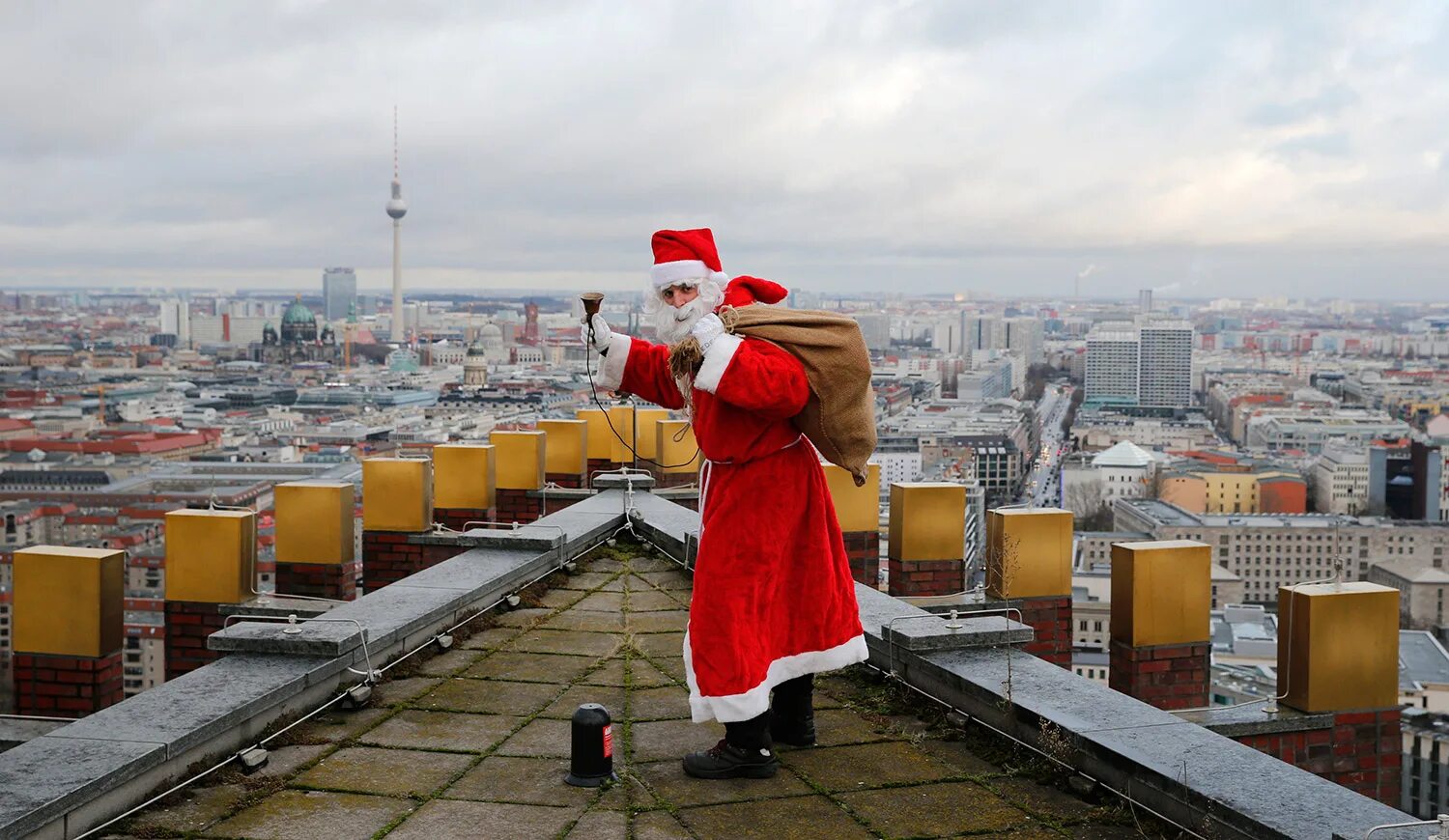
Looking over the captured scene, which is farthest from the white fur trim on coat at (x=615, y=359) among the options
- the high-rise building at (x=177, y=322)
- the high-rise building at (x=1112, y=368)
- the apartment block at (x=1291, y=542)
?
the high-rise building at (x=177, y=322)

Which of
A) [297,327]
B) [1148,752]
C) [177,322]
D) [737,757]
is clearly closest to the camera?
[1148,752]

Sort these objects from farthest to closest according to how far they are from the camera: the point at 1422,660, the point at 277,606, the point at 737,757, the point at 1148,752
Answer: the point at 1422,660 → the point at 277,606 → the point at 737,757 → the point at 1148,752

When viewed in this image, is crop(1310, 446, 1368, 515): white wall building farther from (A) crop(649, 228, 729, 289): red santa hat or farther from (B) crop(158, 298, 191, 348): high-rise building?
(B) crop(158, 298, 191, 348): high-rise building

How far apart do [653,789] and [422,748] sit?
2.28 feet

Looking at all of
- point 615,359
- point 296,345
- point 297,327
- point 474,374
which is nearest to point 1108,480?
point 474,374

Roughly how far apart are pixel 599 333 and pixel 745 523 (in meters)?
0.70

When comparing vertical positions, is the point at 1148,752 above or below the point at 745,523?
below

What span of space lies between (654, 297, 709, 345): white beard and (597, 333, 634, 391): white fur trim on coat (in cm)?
13

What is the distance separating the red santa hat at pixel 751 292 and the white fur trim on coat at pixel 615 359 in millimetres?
324

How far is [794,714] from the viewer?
405 centimetres

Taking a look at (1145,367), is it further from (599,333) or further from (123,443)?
(599,333)

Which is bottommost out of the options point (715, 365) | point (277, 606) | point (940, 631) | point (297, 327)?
point (277, 606)

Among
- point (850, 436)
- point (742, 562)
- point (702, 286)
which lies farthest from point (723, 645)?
point (702, 286)

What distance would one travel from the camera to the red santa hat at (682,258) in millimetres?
3943
